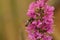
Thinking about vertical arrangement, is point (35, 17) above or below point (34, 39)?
above

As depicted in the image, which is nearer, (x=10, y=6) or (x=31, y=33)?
(x=31, y=33)

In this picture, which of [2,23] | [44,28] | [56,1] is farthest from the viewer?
[2,23]

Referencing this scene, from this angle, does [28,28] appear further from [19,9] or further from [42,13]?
[19,9]

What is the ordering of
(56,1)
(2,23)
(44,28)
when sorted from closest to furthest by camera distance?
1. (44,28)
2. (56,1)
3. (2,23)

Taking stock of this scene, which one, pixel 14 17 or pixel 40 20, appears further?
pixel 14 17

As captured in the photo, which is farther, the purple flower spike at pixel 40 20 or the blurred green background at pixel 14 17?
the blurred green background at pixel 14 17

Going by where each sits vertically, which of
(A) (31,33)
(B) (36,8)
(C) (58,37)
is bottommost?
(C) (58,37)

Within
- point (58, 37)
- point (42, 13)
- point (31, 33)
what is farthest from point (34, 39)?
point (58, 37)

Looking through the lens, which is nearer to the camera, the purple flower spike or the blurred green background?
the purple flower spike
